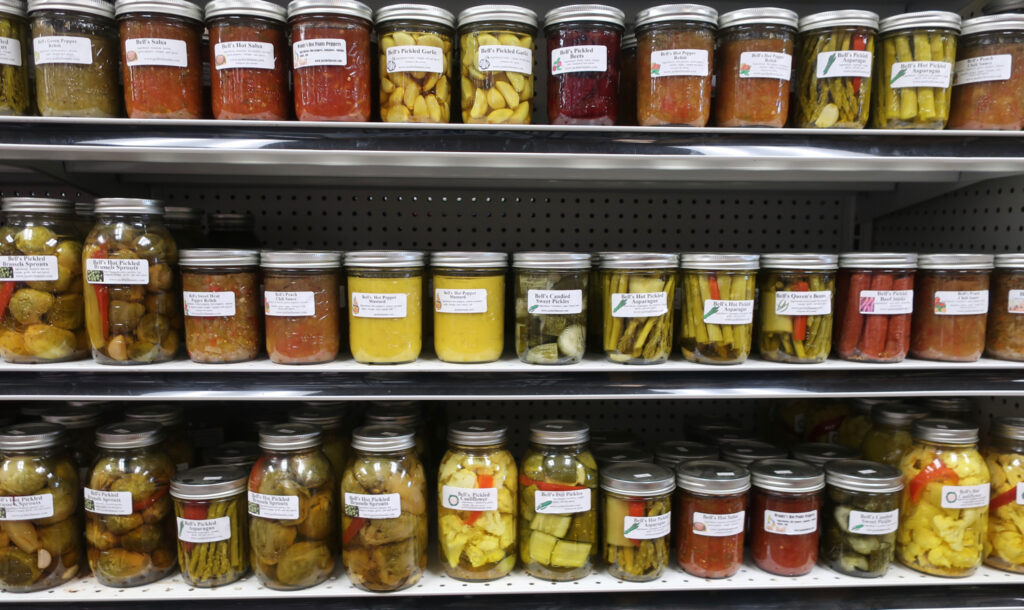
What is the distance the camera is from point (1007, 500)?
1.32 metres

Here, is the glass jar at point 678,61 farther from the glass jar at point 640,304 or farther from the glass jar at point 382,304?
the glass jar at point 382,304

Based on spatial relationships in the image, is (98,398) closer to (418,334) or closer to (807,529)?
(418,334)

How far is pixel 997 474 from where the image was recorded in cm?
132

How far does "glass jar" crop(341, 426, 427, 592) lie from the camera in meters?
1.20

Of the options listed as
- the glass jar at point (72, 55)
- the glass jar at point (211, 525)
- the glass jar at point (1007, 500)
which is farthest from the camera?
the glass jar at point (1007, 500)

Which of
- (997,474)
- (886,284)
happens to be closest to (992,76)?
(886,284)

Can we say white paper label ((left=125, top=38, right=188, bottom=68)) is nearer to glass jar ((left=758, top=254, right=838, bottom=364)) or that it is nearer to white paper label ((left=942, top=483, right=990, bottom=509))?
glass jar ((left=758, top=254, right=838, bottom=364))

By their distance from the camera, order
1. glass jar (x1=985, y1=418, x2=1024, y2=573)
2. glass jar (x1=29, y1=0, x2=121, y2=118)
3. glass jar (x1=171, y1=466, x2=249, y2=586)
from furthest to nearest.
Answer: glass jar (x1=985, y1=418, x2=1024, y2=573) → glass jar (x1=171, y1=466, x2=249, y2=586) → glass jar (x1=29, y1=0, x2=121, y2=118)

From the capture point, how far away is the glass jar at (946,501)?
1.27 m

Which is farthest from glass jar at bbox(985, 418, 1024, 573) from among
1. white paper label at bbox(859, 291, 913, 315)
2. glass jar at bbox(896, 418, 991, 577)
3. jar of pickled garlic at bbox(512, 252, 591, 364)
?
jar of pickled garlic at bbox(512, 252, 591, 364)

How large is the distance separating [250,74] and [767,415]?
5.28 ft

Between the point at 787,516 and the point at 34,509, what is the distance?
1.58m

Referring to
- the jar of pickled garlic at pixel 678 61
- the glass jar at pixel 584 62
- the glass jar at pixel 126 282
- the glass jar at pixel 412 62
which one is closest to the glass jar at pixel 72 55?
Answer: the glass jar at pixel 126 282

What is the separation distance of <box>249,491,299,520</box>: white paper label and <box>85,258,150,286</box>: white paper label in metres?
0.51
